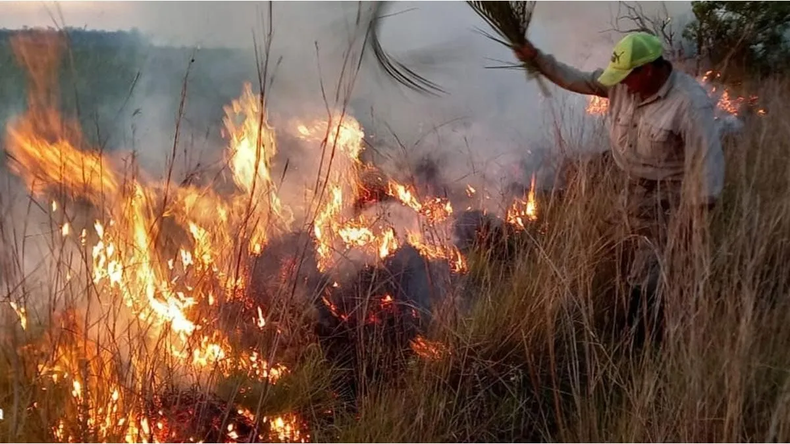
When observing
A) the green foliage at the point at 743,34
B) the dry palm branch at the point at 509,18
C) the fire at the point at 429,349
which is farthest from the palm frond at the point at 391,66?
the fire at the point at 429,349

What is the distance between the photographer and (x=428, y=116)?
334 cm

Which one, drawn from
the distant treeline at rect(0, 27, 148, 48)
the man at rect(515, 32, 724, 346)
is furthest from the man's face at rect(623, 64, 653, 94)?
the distant treeline at rect(0, 27, 148, 48)

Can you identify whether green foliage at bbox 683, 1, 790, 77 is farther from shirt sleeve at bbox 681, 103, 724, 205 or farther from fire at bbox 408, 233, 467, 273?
fire at bbox 408, 233, 467, 273

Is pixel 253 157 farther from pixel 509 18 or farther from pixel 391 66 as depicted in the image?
pixel 509 18

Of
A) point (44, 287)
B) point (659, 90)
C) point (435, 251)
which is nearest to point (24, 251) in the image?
point (44, 287)

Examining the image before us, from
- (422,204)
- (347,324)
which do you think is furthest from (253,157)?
(347,324)

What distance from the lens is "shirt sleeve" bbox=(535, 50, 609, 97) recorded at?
2965 millimetres

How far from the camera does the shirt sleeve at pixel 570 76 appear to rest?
2.96 meters

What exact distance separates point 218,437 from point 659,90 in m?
2.08

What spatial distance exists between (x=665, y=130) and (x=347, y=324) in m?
1.43

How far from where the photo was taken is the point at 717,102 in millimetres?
3299

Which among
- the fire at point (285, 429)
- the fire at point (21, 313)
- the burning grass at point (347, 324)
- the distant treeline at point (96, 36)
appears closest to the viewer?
the burning grass at point (347, 324)

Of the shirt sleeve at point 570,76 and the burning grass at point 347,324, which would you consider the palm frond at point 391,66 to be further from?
the burning grass at point 347,324

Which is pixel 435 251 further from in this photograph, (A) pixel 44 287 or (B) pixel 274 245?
(A) pixel 44 287
